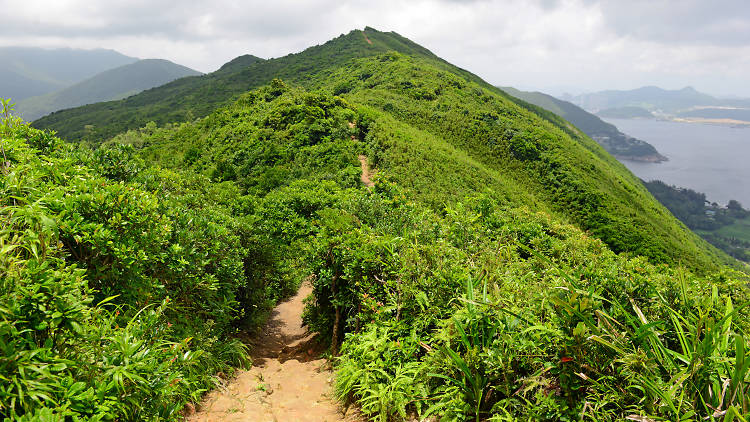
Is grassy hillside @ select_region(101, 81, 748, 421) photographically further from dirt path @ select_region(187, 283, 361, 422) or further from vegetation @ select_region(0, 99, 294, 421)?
vegetation @ select_region(0, 99, 294, 421)

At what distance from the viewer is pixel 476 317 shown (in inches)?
137

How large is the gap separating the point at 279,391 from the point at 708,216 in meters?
146

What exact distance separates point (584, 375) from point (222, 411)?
4.55 m

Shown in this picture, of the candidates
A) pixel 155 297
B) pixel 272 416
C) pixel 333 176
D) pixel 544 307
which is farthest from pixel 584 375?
pixel 333 176

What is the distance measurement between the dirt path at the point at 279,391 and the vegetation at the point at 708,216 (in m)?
121

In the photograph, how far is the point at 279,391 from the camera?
577 cm

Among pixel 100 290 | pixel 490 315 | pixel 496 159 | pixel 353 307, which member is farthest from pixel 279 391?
pixel 496 159

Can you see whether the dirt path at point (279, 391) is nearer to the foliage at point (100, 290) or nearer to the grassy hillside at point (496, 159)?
the foliage at point (100, 290)

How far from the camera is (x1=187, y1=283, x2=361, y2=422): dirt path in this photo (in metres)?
4.74

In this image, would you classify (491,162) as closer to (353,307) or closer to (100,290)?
(353,307)

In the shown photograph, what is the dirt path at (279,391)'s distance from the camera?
4.74 metres

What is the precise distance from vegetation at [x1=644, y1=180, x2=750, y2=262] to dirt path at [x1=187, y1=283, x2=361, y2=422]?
396 ft

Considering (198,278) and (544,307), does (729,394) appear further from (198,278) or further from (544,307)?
(198,278)

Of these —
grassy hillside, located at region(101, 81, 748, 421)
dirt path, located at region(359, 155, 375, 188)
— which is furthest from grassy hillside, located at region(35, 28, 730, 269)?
grassy hillside, located at region(101, 81, 748, 421)
